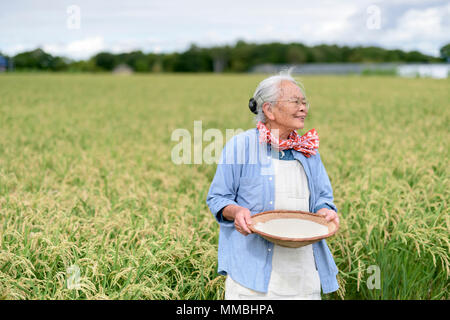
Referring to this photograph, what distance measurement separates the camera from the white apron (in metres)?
2.12

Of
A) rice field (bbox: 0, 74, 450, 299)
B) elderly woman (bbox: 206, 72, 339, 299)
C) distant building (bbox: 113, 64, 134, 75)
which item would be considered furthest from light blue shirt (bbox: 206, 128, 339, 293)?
distant building (bbox: 113, 64, 134, 75)

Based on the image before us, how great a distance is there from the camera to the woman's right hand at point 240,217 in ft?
6.59

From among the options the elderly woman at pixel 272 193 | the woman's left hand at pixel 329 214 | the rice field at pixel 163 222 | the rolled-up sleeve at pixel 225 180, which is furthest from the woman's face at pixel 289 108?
the rice field at pixel 163 222

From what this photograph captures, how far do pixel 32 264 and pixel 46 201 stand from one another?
1119mm

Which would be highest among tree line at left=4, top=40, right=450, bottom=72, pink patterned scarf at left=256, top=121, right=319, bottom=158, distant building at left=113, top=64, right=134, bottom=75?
tree line at left=4, top=40, right=450, bottom=72

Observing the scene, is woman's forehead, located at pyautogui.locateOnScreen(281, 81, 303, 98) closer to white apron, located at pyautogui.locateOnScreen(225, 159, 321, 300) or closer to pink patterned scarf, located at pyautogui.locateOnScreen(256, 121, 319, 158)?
pink patterned scarf, located at pyautogui.locateOnScreen(256, 121, 319, 158)

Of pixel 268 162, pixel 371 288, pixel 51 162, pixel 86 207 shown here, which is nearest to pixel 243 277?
pixel 268 162

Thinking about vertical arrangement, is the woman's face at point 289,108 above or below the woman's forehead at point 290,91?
below

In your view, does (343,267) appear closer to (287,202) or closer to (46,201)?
(287,202)

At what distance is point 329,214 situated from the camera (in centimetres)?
213

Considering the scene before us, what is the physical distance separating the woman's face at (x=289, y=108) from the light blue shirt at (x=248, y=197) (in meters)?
0.16

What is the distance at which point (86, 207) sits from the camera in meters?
3.89

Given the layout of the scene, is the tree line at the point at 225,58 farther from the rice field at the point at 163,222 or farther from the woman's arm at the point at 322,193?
the woman's arm at the point at 322,193
